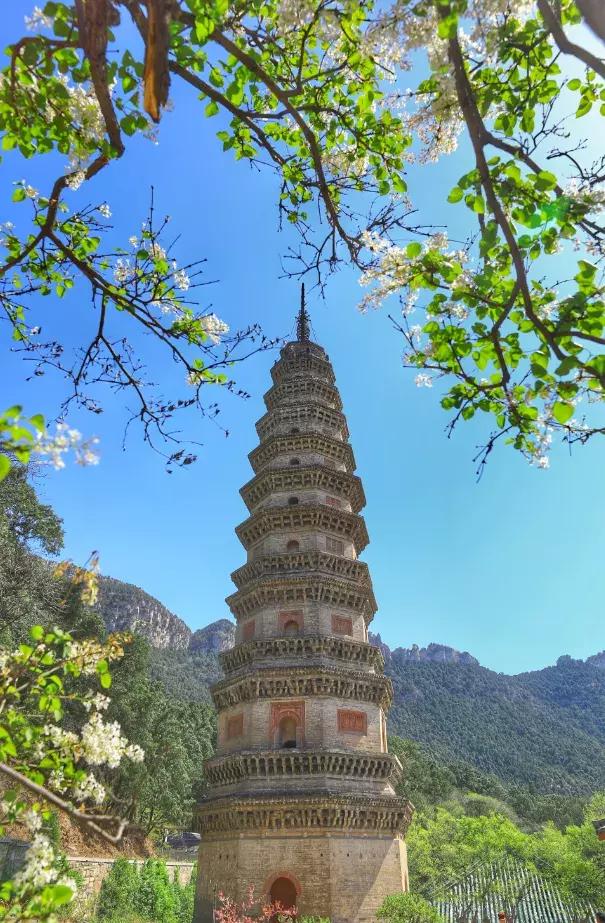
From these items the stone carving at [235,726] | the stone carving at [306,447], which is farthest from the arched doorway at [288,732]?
the stone carving at [306,447]

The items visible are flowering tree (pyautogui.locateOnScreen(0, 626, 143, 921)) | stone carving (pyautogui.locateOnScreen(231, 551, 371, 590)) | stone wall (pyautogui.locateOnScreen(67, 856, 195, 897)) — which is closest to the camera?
flowering tree (pyautogui.locateOnScreen(0, 626, 143, 921))

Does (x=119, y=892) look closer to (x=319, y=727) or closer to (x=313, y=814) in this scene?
(x=313, y=814)

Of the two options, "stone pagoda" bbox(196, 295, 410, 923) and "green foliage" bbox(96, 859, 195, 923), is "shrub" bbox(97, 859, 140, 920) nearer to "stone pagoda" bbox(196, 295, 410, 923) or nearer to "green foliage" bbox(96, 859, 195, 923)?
"green foliage" bbox(96, 859, 195, 923)

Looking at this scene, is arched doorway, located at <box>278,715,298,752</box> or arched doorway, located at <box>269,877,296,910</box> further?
arched doorway, located at <box>278,715,298,752</box>

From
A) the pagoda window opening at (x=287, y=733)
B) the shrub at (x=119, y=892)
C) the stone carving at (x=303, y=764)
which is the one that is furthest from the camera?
the shrub at (x=119, y=892)

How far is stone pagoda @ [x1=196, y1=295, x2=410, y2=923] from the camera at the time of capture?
17109 mm

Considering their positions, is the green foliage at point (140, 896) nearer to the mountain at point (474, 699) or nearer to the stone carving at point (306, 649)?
the stone carving at point (306, 649)

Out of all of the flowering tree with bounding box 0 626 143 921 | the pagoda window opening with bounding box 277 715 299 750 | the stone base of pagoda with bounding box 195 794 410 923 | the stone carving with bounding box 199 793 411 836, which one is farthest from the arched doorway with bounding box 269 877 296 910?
the flowering tree with bounding box 0 626 143 921

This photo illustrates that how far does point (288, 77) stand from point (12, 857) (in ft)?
74.8

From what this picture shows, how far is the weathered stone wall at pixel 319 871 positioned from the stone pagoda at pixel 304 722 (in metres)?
0.03

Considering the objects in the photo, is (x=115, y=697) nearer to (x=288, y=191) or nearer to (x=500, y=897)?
(x=500, y=897)

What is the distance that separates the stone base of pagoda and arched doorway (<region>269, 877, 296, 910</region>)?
0.02 m

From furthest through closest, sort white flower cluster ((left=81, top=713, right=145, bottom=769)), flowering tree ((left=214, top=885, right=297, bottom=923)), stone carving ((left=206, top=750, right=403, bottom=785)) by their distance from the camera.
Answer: stone carving ((left=206, top=750, right=403, bottom=785))
flowering tree ((left=214, top=885, right=297, bottom=923))
white flower cluster ((left=81, top=713, right=145, bottom=769))

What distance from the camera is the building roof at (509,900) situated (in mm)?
25422
